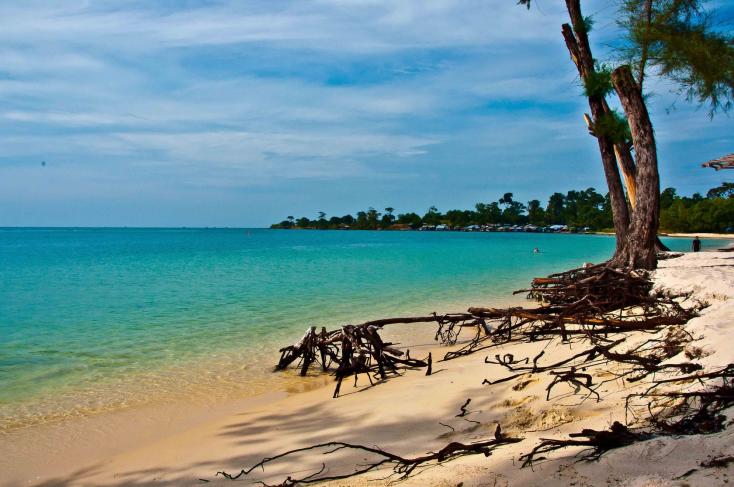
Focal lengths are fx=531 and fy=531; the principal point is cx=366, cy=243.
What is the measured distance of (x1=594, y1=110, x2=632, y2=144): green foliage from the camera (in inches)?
504

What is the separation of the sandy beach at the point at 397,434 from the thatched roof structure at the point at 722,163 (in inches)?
353

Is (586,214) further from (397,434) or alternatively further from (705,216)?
(397,434)

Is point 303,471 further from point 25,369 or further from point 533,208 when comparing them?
point 533,208

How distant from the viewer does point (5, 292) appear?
69.3ft

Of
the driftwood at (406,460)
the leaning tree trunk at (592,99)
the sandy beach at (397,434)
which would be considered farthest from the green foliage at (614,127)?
the driftwood at (406,460)

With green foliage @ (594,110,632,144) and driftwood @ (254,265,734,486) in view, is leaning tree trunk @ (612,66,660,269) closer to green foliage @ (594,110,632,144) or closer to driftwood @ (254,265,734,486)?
driftwood @ (254,265,734,486)

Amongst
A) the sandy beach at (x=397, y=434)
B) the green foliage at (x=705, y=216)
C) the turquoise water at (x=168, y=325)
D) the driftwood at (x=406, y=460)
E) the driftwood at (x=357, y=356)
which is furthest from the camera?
the green foliage at (x=705, y=216)

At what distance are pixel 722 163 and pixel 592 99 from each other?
407 cm

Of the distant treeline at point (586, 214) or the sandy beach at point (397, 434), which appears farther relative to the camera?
the distant treeline at point (586, 214)

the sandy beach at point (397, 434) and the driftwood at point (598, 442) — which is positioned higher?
the driftwood at point (598, 442)

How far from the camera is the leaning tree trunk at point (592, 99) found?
13219 millimetres

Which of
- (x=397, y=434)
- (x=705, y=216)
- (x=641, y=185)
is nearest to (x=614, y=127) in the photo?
(x=641, y=185)

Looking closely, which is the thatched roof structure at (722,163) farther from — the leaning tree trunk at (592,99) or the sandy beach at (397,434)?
the sandy beach at (397,434)

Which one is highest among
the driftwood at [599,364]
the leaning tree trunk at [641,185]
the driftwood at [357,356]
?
the leaning tree trunk at [641,185]
